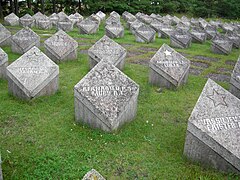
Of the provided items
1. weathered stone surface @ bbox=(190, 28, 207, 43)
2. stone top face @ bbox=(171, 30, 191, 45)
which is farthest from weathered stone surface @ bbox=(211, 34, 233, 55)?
weathered stone surface @ bbox=(190, 28, 207, 43)

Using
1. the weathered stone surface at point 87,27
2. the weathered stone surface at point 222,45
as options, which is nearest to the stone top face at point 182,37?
the weathered stone surface at point 222,45

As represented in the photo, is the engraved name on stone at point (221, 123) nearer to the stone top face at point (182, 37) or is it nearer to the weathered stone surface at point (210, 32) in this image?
the stone top face at point (182, 37)

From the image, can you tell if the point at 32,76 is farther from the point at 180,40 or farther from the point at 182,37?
the point at 182,37

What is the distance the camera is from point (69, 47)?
1154 cm

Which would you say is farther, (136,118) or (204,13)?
(204,13)

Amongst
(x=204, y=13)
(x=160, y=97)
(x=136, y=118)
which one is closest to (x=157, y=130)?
(x=136, y=118)

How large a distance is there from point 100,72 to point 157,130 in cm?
193

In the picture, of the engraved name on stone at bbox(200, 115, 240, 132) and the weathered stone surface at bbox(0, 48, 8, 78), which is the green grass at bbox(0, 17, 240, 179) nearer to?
the weathered stone surface at bbox(0, 48, 8, 78)

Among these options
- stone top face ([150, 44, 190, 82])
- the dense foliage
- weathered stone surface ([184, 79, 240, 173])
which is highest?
weathered stone surface ([184, 79, 240, 173])

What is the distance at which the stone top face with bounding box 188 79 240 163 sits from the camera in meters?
4.99

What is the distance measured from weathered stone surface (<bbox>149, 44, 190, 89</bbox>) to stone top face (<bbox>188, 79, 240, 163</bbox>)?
10.4 ft

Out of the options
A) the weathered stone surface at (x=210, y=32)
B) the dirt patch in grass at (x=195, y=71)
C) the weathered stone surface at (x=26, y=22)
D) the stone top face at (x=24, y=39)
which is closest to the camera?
the dirt patch in grass at (x=195, y=71)

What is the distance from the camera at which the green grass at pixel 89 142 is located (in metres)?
5.01

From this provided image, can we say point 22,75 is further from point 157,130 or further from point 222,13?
point 222,13
